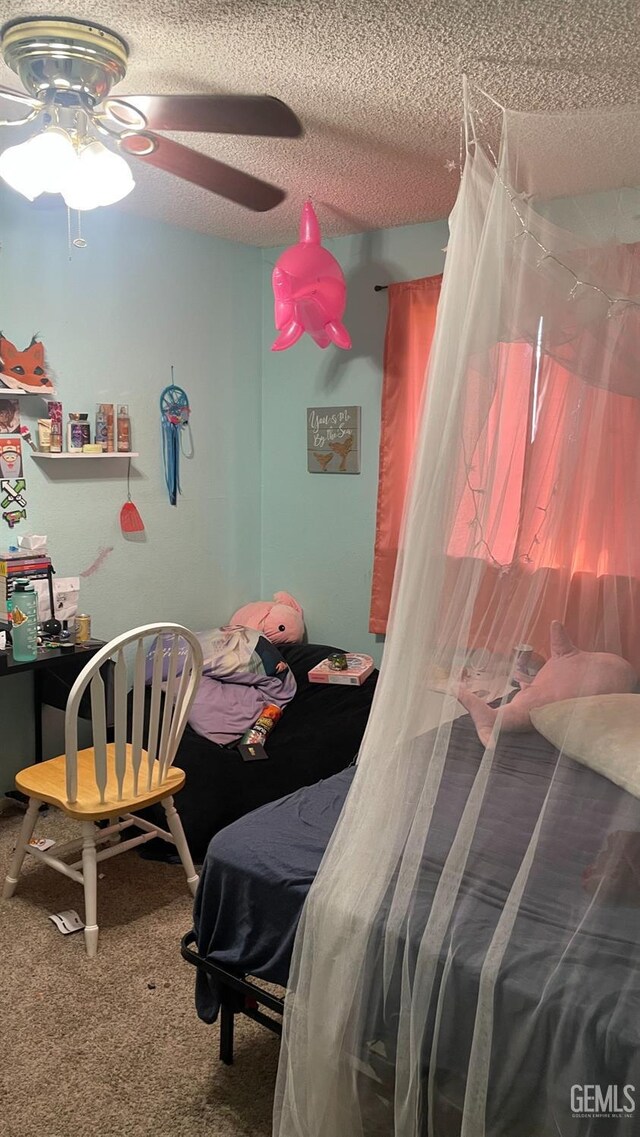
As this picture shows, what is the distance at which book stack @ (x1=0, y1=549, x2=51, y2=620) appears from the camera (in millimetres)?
3238

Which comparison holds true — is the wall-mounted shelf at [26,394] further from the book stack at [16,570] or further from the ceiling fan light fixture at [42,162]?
the ceiling fan light fixture at [42,162]

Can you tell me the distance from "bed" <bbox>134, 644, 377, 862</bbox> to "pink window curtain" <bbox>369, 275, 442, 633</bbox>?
71cm

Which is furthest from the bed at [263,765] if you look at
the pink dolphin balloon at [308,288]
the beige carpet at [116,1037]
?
the pink dolphin balloon at [308,288]

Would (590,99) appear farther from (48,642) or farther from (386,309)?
(48,642)

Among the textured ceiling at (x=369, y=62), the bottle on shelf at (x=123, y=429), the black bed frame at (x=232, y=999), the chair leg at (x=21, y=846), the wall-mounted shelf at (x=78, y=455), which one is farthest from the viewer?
the bottle on shelf at (x=123, y=429)

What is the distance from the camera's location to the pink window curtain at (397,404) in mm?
3906

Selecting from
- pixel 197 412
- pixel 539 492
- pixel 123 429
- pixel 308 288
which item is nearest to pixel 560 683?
pixel 539 492

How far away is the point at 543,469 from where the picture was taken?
1689mm

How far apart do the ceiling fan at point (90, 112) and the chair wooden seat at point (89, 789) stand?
1673 millimetres

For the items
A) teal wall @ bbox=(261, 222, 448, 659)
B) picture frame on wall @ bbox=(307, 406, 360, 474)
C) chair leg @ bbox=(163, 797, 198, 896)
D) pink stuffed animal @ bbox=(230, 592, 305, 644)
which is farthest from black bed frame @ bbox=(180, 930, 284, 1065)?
picture frame on wall @ bbox=(307, 406, 360, 474)


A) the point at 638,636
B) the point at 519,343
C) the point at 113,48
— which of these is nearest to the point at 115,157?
the point at 113,48

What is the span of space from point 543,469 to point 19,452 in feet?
7.97

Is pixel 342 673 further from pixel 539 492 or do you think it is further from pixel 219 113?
pixel 219 113

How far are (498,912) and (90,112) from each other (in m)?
2.12
